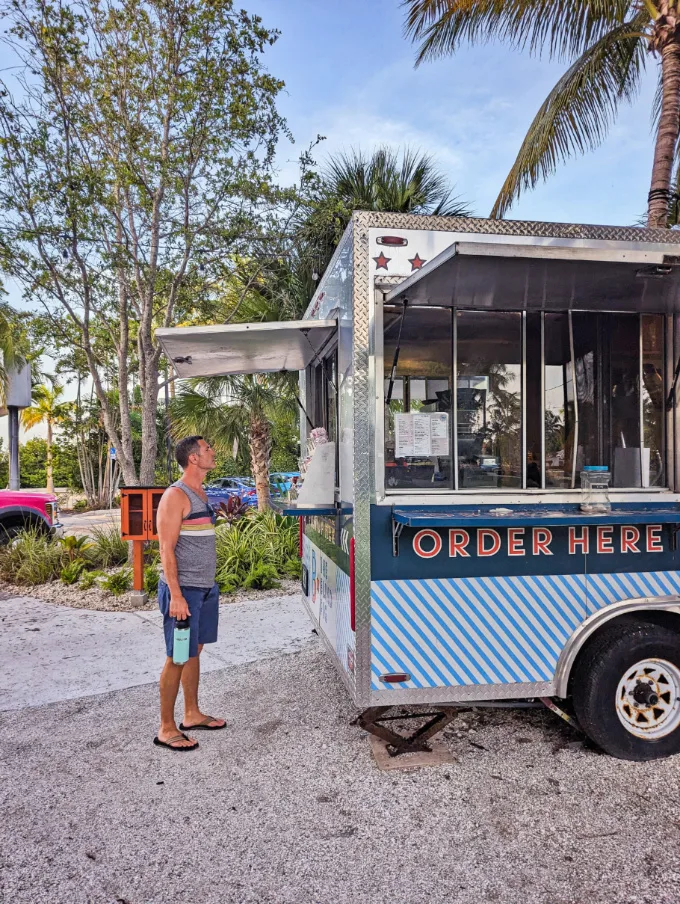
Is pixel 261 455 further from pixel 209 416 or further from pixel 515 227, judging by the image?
pixel 515 227

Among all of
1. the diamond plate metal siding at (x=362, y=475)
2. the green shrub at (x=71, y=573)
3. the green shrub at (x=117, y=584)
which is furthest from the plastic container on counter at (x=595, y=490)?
the green shrub at (x=71, y=573)

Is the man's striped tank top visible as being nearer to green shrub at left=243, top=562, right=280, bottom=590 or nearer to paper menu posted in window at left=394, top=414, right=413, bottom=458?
paper menu posted in window at left=394, top=414, right=413, bottom=458

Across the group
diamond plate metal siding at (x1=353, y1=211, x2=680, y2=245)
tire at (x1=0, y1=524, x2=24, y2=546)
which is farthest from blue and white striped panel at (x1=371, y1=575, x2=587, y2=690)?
tire at (x1=0, y1=524, x2=24, y2=546)

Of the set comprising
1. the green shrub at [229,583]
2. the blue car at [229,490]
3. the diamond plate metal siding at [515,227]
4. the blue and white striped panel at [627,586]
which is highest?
the diamond plate metal siding at [515,227]

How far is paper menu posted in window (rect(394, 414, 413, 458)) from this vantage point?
3.23 m

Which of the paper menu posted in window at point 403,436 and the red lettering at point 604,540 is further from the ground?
the paper menu posted in window at point 403,436

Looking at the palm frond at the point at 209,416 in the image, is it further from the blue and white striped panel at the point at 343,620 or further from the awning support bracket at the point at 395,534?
the awning support bracket at the point at 395,534

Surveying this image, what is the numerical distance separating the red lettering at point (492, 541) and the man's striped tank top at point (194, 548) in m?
1.57

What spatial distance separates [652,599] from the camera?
3260 mm

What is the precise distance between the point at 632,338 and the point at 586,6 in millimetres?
6565

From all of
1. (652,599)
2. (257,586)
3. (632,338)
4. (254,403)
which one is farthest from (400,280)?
(254,403)

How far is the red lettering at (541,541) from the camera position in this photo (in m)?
3.18

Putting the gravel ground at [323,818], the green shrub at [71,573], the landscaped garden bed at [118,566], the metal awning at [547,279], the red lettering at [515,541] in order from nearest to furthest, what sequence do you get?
1. the gravel ground at [323,818]
2. the metal awning at [547,279]
3. the red lettering at [515,541]
4. the landscaped garden bed at [118,566]
5. the green shrub at [71,573]

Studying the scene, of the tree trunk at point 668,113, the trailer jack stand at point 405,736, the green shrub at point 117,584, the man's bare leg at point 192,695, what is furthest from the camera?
the green shrub at point 117,584
